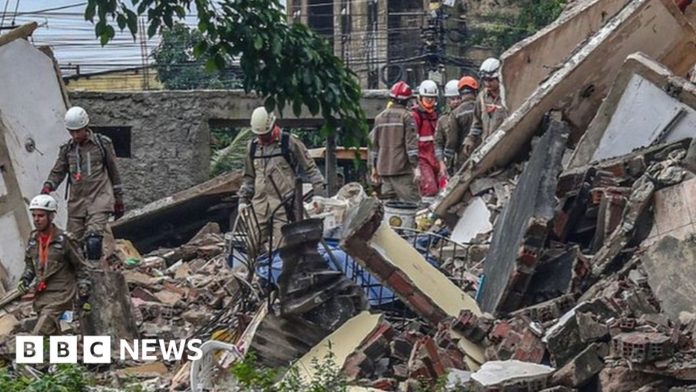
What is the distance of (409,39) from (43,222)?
29589mm

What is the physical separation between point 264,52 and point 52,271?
2048 mm

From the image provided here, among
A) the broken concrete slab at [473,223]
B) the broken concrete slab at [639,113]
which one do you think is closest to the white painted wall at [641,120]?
the broken concrete slab at [639,113]

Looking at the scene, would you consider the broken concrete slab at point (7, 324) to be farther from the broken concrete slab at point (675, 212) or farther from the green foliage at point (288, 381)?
the broken concrete slab at point (675, 212)

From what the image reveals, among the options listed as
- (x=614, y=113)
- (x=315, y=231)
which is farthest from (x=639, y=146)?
→ (x=315, y=231)

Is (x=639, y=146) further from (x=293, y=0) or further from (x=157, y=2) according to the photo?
(x=293, y=0)

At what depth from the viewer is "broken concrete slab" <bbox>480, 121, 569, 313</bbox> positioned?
320 inches

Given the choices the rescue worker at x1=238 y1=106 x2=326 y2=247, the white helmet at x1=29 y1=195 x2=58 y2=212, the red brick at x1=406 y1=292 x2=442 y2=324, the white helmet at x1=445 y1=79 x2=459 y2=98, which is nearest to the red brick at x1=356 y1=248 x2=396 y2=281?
the red brick at x1=406 y1=292 x2=442 y2=324

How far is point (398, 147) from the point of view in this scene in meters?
12.4

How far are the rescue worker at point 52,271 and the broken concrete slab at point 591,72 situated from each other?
10.2 ft

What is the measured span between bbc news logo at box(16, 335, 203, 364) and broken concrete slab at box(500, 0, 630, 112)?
14.0ft

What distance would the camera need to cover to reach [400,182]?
12.6 metres

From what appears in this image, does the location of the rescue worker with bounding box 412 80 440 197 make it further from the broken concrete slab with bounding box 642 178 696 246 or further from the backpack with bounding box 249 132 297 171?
the broken concrete slab with bounding box 642 178 696 246

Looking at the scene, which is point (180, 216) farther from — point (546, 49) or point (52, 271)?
point (52, 271)

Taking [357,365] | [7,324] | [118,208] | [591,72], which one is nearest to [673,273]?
[357,365]
